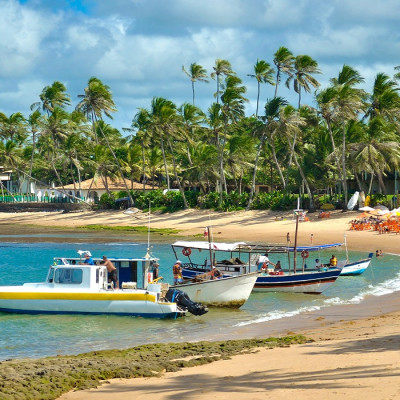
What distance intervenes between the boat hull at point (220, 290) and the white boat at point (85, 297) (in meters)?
1.55

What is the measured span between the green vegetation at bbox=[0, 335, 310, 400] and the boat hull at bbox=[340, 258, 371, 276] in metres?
18.8

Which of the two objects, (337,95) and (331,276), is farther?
(337,95)

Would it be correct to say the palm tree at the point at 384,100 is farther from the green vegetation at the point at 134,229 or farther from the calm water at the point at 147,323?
the calm water at the point at 147,323

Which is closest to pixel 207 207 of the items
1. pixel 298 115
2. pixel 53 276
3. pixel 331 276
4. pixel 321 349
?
pixel 298 115

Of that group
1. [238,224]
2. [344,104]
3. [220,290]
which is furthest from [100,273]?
[344,104]

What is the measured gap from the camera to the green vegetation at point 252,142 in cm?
6638

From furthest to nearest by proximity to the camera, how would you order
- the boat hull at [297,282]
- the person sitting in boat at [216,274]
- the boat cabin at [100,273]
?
the boat hull at [297,282], the person sitting in boat at [216,274], the boat cabin at [100,273]

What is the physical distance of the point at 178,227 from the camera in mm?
69500

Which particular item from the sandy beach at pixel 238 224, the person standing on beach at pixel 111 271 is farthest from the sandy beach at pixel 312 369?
the sandy beach at pixel 238 224

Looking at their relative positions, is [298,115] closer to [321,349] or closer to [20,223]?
[20,223]

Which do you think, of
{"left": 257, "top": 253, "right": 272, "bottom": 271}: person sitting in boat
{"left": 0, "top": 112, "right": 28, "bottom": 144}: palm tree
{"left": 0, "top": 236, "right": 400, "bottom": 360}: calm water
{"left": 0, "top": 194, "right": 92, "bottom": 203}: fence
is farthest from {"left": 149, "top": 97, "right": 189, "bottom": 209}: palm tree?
{"left": 257, "top": 253, "right": 272, "bottom": 271}: person sitting in boat

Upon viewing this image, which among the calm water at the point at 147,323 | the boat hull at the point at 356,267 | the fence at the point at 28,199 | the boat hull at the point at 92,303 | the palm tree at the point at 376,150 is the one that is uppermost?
the palm tree at the point at 376,150

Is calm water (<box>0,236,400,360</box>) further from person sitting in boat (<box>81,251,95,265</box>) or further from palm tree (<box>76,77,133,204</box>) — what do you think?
palm tree (<box>76,77,133,204</box>)

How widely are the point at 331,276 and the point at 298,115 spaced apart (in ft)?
138
